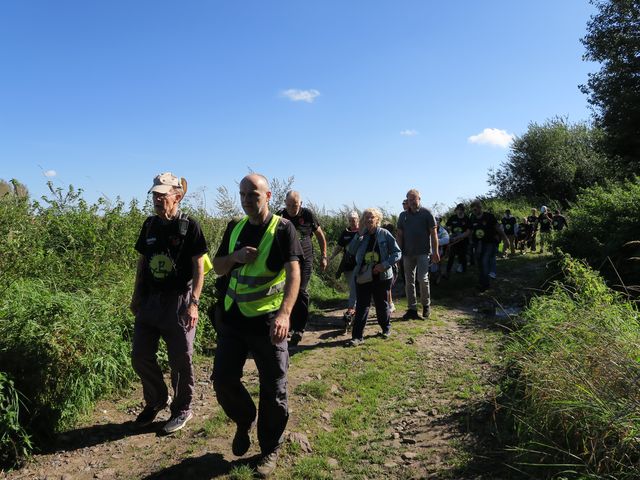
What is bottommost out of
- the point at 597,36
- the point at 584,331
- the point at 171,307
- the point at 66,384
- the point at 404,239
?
the point at 66,384

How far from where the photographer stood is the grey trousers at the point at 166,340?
151 inches

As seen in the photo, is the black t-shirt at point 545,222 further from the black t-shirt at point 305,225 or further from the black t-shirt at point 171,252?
the black t-shirt at point 171,252

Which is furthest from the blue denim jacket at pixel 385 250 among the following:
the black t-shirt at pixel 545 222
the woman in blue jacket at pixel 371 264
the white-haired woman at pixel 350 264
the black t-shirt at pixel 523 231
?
the black t-shirt at pixel 545 222

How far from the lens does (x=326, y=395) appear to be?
4.82 metres

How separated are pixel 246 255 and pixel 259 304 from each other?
36 cm

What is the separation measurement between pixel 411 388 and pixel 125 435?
2999 millimetres

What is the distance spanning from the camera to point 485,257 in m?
10.0

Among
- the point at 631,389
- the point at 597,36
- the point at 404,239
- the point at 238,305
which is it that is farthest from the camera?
the point at 597,36

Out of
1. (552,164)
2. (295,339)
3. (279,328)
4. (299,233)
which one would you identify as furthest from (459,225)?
(552,164)

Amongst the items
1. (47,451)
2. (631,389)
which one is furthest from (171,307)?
(631,389)

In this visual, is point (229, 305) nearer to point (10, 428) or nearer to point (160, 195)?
point (160, 195)

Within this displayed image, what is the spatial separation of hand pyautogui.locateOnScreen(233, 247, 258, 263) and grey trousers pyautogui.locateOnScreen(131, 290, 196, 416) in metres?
1.00

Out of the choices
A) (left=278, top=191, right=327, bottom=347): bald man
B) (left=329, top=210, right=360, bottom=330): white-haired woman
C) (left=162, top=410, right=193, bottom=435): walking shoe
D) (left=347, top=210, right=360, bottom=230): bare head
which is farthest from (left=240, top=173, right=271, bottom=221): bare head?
(left=347, top=210, right=360, bottom=230): bare head

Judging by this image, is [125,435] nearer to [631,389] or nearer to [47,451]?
[47,451]
